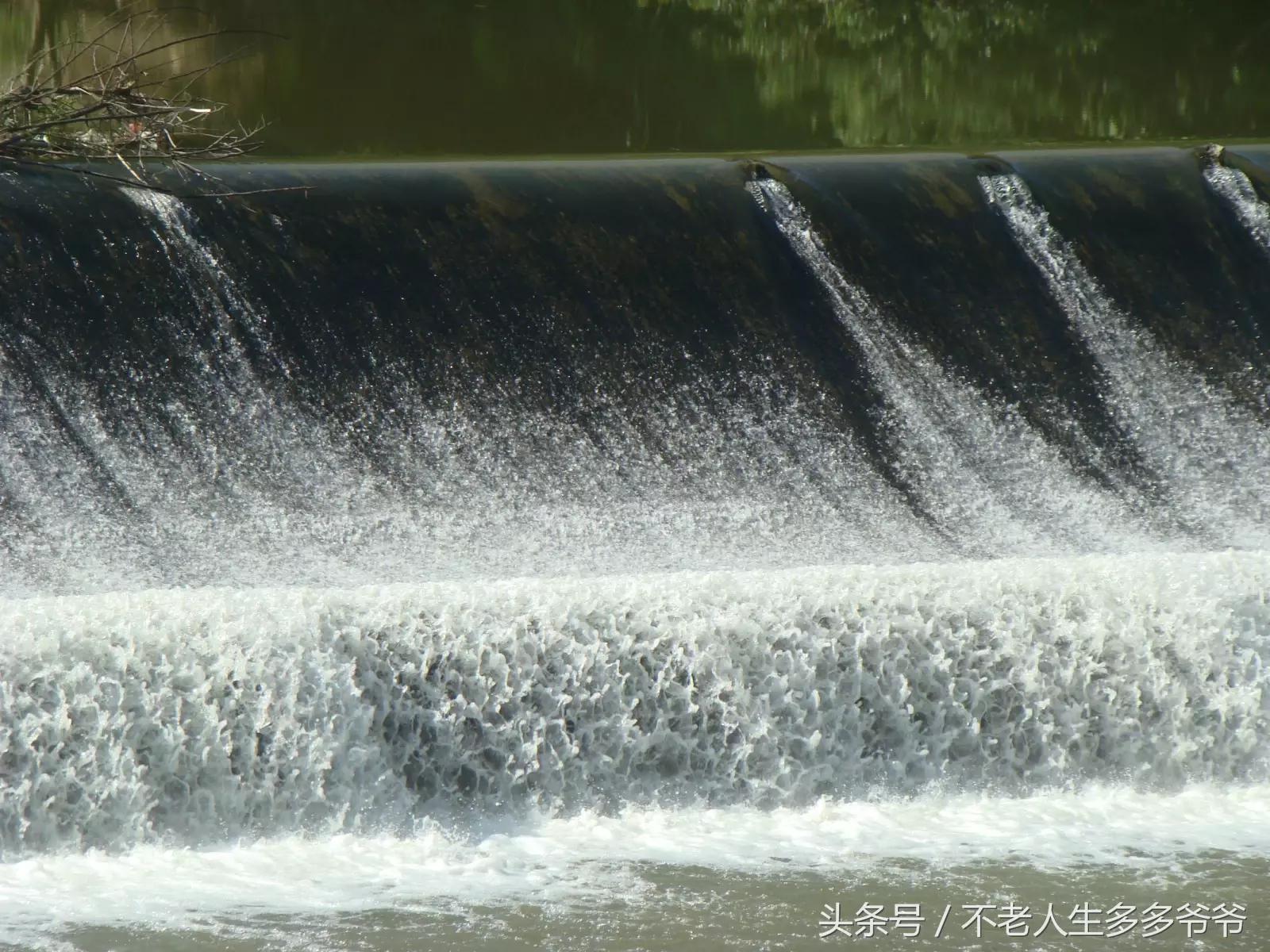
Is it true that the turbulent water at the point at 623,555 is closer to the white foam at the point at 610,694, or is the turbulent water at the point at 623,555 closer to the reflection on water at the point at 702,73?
the white foam at the point at 610,694

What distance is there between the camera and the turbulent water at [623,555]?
3963 millimetres

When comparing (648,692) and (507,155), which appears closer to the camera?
(648,692)

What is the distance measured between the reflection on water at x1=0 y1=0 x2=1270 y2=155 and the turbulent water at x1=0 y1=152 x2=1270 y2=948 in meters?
1.19

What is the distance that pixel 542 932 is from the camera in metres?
3.55

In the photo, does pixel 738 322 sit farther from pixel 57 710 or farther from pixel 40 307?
pixel 57 710

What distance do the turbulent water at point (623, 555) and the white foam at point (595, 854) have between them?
0.01 metres

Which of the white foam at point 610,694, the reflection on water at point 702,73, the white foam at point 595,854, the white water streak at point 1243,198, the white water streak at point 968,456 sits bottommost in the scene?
the white foam at point 595,854

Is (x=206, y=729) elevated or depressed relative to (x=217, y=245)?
depressed

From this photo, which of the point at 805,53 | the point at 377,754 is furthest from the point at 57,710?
the point at 805,53

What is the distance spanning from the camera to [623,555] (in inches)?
220

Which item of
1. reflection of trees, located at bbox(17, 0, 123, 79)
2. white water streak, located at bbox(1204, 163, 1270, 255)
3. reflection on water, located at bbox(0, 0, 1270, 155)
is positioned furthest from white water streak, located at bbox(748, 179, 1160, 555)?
reflection of trees, located at bbox(17, 0, 123, 79)

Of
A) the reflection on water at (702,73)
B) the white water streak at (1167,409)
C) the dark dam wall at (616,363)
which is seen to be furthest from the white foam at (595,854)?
the reflection on water at (702,73)

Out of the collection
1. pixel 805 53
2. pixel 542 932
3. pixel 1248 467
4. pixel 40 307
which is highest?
pixel 805 53

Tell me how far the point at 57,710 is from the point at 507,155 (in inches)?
168
